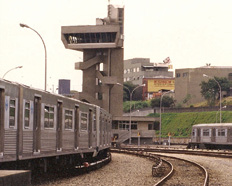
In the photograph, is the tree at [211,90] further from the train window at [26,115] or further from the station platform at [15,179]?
the station platform at [15,179]

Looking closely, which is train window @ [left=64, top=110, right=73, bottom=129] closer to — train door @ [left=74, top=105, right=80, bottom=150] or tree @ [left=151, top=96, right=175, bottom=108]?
train door @ [left=74, top=105, right=80, bottom=150]

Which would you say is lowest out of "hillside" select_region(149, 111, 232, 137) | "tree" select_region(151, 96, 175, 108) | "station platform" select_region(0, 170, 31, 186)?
"station platform" select_region(0, 170, 31, 186)

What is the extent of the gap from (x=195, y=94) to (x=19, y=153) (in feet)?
551

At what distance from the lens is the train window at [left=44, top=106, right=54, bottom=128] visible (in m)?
21.8

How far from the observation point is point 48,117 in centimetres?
2230

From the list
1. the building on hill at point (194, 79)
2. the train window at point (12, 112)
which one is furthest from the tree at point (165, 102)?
the train window at point (12, 112)

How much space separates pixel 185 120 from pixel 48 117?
125 m

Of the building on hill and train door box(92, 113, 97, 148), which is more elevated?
the building on hill

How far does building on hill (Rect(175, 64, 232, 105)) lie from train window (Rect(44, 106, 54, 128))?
16061 cm

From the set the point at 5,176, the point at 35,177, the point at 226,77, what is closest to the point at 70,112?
the point at 35,177

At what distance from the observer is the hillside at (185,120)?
137375 millimetres

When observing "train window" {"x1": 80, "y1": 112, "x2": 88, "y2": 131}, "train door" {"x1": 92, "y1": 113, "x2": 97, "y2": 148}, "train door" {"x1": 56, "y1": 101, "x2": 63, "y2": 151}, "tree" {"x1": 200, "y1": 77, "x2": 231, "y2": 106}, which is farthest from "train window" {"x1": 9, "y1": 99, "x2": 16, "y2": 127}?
"tree" {"x1": 200, "y1": 77, "x2": 231, "y2": 106}

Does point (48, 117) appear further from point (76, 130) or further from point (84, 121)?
point (84, 121)

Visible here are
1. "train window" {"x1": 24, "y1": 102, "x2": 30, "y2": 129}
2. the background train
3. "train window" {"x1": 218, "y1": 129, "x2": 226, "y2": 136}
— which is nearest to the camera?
the background train
